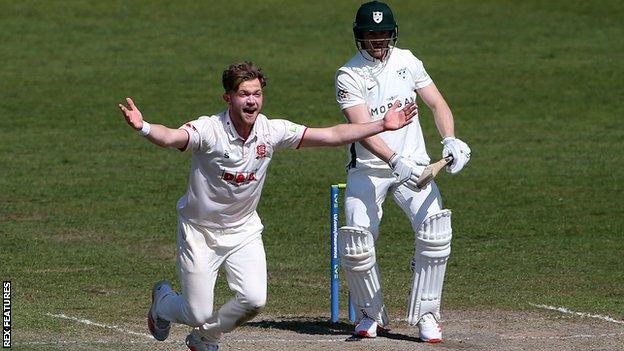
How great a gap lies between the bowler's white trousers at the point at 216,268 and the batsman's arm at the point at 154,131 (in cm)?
69

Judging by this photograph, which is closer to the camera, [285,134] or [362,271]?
[285,134]

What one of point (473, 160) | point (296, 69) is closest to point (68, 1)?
point (296, 69)

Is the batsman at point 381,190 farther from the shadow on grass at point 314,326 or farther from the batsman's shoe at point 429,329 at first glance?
the shadow on grass at point 314,326

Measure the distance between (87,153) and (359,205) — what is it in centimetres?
952

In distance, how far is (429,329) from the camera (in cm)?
965

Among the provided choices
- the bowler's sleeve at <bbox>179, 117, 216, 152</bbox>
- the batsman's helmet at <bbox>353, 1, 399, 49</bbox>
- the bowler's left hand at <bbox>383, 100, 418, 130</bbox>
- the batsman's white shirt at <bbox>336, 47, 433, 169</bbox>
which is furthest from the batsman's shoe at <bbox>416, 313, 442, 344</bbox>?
the bowler's sleeve at <bbox>179, 117, 216, 152</bbox>

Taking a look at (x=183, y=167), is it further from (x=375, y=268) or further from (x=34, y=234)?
(x=375, y=268)

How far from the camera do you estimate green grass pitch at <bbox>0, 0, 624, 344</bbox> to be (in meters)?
12.3

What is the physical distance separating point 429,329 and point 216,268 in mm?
1690

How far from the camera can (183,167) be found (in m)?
17.9

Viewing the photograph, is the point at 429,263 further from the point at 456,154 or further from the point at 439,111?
the point at 439,111

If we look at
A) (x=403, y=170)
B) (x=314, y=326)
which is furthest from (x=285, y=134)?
(x=314, y=326)

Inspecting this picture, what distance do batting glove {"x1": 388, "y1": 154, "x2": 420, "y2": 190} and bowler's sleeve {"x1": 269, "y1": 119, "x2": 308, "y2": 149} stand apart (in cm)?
88

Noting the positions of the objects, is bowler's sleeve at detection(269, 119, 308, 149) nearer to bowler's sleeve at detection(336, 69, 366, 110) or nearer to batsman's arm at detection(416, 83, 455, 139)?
bowler's sleeve at detection(336, 69, 366, 110)
